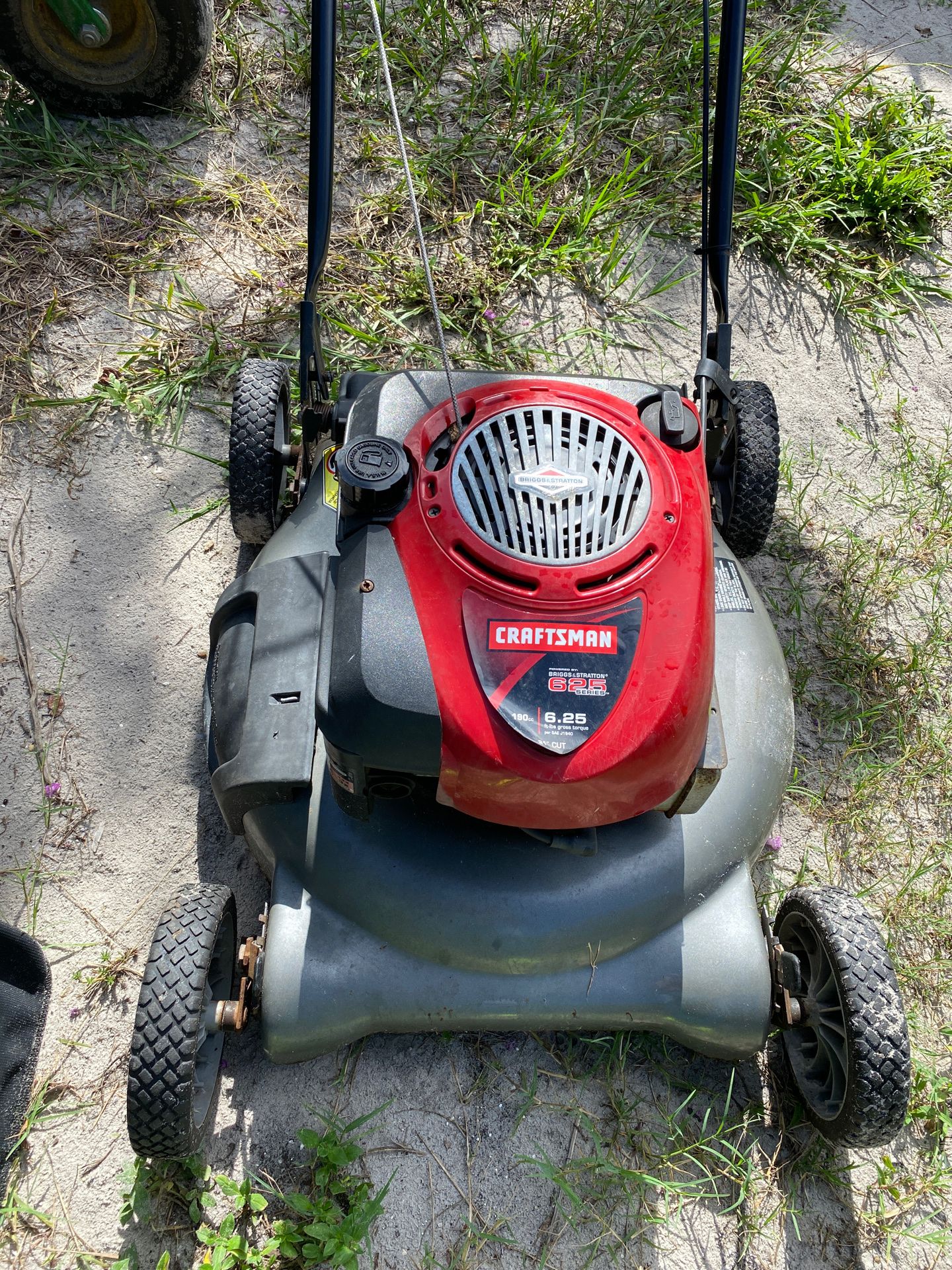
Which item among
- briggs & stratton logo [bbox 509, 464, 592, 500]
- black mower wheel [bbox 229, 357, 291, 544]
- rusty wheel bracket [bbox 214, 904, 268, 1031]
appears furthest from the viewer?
black mower wheel [bbox 229, 357, 291, 544]

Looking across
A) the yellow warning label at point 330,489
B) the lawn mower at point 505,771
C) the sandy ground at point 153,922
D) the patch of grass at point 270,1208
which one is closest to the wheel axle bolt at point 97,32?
the sandy ground at point 153,922

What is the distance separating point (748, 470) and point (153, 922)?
4.41 feet

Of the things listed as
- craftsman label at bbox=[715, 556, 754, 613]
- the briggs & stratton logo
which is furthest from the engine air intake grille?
craftsman label at bbox=[715, 556, 754, 613]

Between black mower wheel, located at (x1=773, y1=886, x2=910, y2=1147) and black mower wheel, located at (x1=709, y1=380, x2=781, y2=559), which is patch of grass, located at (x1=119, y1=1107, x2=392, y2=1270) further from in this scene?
black mower wheel, located at (x1=709, y1=380, x2=781, y2=559)

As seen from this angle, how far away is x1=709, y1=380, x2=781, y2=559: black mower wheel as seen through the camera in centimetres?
201

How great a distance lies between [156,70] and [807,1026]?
8.82ft

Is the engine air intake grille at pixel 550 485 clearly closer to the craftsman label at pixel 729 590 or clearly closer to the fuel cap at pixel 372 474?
the fuel cap at pixel 372 474

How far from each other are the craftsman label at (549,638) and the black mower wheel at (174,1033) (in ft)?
2.00

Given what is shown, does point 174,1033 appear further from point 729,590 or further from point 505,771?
point 729,590

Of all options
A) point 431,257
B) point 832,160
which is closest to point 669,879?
point 431,257

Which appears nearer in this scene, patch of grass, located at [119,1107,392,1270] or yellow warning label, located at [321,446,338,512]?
patch of grass, located at [119,1107,392,1270]

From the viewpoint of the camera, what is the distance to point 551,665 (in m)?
1.30

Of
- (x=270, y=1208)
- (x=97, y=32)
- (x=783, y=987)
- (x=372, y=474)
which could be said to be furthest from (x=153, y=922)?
(x=97, y=32)

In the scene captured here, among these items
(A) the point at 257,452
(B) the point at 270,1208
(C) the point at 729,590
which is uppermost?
(A) the point at 257,452
